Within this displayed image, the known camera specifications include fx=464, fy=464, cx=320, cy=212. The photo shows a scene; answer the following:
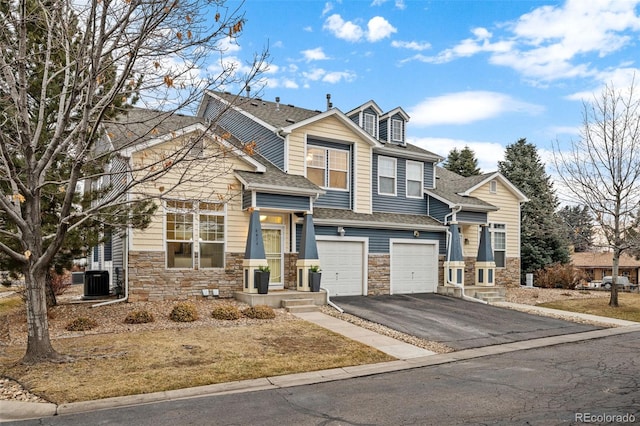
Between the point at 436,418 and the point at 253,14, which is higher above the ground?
the point at 253,14

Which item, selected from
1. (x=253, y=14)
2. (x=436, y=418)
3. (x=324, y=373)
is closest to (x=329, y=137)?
(x=253, y=14)

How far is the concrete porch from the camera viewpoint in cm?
1449

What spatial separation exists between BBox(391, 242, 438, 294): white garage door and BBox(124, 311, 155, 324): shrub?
34.7 feet

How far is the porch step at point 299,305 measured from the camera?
1445cm

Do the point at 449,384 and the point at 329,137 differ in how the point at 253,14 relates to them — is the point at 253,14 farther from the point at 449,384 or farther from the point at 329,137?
the point at 329,137

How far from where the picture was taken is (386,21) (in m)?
16.7

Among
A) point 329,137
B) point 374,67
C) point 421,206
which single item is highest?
point 374,67

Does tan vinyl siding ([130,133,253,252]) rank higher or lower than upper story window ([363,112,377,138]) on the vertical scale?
lower

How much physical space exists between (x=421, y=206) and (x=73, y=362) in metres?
16.2

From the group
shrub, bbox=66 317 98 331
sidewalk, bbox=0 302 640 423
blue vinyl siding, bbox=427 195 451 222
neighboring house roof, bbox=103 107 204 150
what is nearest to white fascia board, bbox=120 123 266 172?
neighboring house roof, bbox=103 107 204 150

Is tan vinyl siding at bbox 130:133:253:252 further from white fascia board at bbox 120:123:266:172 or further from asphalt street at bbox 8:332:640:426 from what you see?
asphalt street at bbox 8:332:640:426

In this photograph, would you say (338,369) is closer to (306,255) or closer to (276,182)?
(306,255)

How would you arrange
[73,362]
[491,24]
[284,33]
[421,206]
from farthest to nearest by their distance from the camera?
[421,206] < [491,24] < [284,33] < [73,362]

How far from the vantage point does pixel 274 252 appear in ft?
55.5
